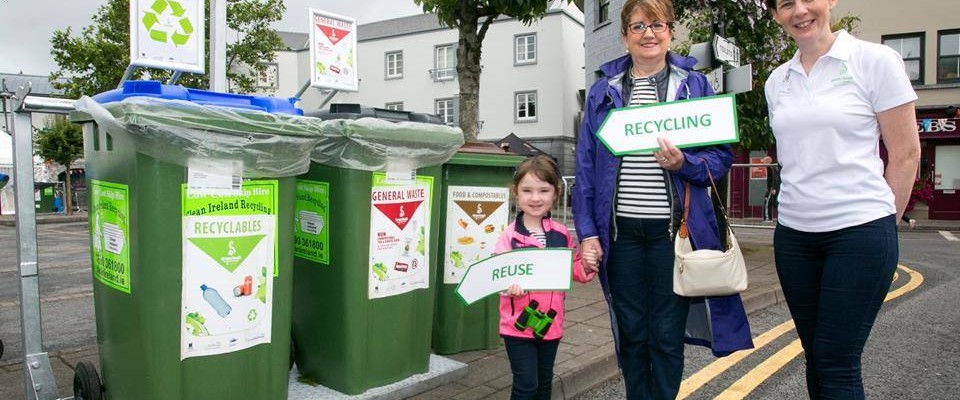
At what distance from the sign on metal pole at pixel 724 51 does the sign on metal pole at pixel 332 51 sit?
3970 millimetres

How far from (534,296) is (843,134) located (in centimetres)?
135

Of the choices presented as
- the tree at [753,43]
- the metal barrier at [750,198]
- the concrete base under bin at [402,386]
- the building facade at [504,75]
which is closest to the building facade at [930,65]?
the metal barrier at [750,198]

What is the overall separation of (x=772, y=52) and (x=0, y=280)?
36.0 feet

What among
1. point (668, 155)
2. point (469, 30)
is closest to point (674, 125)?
point (668, 155)

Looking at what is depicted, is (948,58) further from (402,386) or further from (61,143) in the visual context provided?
(61,143)

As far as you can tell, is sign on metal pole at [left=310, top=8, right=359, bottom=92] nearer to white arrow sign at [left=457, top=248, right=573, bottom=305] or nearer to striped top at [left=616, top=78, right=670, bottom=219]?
white arrow sign at [left=457, top=248, right=573, bottom=305]

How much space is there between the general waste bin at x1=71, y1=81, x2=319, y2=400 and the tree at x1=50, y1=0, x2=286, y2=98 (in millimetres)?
18147

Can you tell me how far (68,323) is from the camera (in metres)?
5.35

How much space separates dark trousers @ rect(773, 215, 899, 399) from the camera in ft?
7.09

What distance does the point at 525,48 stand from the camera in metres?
31.1

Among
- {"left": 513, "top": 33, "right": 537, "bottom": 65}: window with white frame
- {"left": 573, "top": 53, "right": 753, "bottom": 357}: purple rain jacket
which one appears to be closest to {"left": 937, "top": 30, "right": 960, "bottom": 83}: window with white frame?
{"left": 513, "top": 33, "right": 537, "bottom": 65}: window with white frame

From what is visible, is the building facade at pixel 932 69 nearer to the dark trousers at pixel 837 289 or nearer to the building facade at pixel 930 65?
the building facade at pixel 930 65

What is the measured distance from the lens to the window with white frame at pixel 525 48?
101 feet

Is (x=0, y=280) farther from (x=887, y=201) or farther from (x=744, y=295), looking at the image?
(x=887, y=201)
